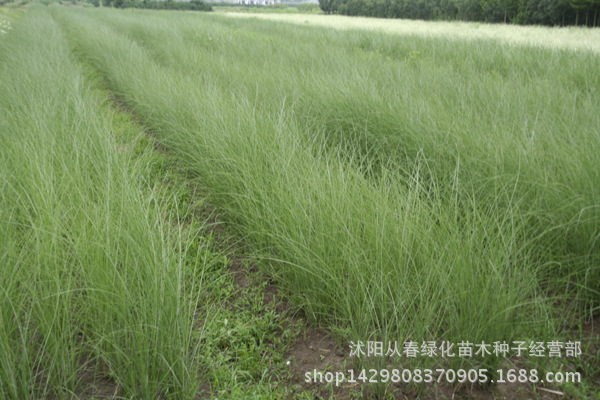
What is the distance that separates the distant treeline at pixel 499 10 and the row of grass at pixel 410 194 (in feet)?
55.7

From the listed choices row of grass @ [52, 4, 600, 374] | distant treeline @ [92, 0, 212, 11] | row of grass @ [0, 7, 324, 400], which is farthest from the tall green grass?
distant treeline @ [92, 0, 212, 11]

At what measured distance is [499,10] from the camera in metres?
21.1

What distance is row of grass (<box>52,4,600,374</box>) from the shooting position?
1.42m

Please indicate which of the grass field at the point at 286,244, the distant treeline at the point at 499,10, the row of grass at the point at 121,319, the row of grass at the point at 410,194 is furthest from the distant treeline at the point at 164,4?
the row of grass at the point at 121,319

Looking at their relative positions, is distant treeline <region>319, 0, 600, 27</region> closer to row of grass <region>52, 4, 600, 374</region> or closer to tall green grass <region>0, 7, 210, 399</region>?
row of grass <region>52, 4, 600, 374</region>

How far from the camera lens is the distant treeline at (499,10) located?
17359 mm

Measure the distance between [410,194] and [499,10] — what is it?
2414 cm

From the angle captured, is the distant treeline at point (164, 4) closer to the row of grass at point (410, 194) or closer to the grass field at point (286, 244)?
the row of grass at point (410, 194)

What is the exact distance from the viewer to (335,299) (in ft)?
5.17

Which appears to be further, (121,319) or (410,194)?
(410,194)

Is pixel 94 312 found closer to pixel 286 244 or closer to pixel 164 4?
pixel 286 244

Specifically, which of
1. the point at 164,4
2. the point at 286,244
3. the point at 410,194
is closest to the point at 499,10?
the point at 410,194

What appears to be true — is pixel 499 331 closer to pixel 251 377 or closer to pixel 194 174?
pixel 251 377

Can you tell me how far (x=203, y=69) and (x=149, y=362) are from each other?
4852mm
